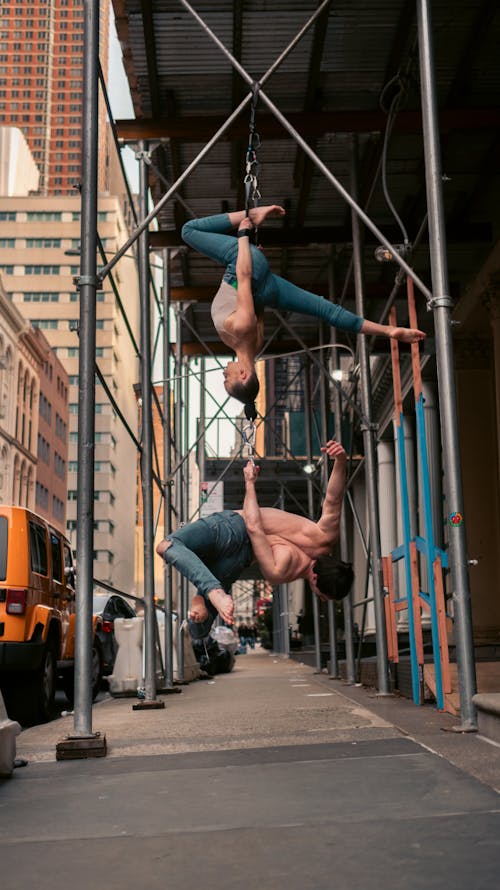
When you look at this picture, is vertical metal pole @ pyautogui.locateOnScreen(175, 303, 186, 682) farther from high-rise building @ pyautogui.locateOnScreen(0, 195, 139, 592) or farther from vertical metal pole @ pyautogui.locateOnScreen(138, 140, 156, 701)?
high-rise building @ pyautogui.locateOnScreen(0, 195, 139, 592)

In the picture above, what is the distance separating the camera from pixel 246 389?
17.3ft

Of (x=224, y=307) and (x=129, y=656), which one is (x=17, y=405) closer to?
(x=129, y=656)

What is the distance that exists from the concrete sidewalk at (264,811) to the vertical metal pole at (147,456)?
10.1 feet

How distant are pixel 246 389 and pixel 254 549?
0.79m

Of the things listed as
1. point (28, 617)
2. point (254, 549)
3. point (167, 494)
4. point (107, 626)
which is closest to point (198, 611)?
point (254, 549)

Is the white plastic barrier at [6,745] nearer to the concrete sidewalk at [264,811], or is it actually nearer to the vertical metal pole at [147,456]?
the concrete sidewalk at [264,811]

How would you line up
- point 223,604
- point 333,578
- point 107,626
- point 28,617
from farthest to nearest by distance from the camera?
point 107,626, point 28,617, point 333,578, point 223,604

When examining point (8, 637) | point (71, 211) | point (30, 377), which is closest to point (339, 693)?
point (8, 637)

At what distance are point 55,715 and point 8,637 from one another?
103 inches

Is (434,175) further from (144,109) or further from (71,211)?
(71,211)

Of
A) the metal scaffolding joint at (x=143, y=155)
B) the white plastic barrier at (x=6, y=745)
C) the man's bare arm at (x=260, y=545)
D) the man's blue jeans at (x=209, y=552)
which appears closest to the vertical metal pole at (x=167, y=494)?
the metal scaffolding joint at (x=143, y=155)

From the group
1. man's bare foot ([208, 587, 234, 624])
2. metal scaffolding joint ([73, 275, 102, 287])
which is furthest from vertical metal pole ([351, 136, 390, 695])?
man's bare foot ([208, 587, 234, 624])

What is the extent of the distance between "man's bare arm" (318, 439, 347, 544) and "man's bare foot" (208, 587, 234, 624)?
0.73 metres

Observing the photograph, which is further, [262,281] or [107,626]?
[107,626]
